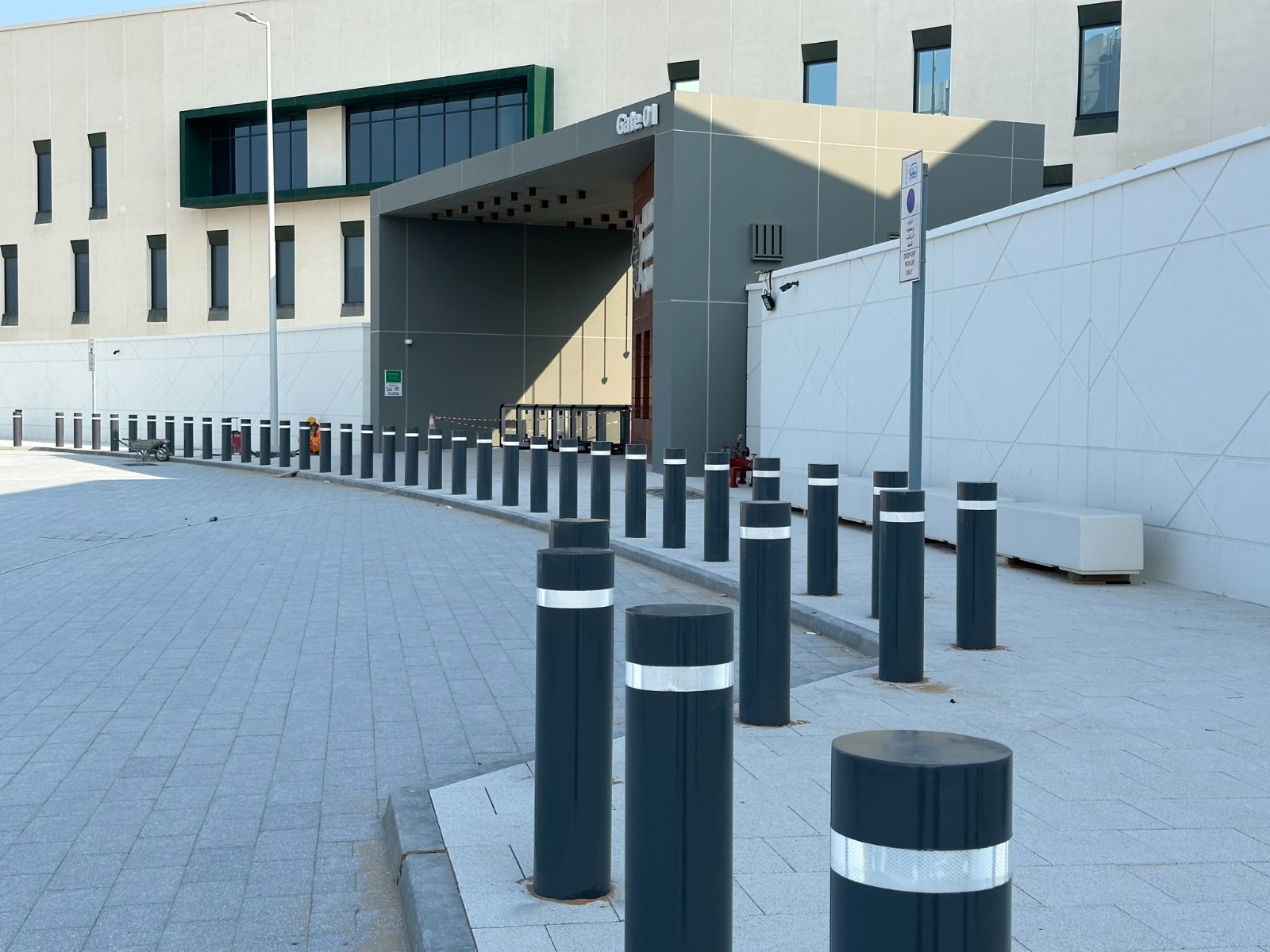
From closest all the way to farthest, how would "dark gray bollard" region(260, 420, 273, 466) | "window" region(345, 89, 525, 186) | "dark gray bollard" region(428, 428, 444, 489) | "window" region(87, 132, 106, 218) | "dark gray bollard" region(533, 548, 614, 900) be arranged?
"dark gray bollard" region(533, 548, 614, 900) → "dark gray bollard" region(428, 428, 444, 489) → "dark gray bollard" region(260, 420, 273, 466) → "window" region(345, 89, 525, 186) → "window" region(87, 132, 106, 218)

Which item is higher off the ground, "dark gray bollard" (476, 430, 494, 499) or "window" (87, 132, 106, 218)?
"window" (87, 132, 106, 218)

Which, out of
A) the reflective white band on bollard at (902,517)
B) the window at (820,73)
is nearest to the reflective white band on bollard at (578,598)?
the reflective white band on bollard at (902,517)

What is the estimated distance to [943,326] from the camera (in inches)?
640

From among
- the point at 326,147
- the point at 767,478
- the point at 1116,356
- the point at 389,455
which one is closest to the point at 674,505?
the point at 767,478

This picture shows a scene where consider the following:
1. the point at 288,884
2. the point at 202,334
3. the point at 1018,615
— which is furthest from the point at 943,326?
the point at 202,334

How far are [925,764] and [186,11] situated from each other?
48104 mm

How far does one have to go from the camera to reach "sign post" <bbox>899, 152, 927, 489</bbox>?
368 inches

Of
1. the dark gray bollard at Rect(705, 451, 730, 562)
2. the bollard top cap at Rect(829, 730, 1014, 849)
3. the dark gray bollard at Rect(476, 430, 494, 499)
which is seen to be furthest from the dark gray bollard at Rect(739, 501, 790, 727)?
the dark gray bollard at Rect(476, 430, 494, 499)

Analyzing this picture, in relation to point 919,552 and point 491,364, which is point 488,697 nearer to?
point 919,552

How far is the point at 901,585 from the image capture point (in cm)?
719

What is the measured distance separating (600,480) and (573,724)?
11.7 m

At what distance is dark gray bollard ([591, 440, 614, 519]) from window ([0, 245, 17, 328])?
40957 mm

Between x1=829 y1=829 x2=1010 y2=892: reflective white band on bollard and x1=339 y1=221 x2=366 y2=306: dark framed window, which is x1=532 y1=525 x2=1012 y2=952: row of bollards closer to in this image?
x1=829 y1=829 x2=1010 y2=892: reflective white band on bollard

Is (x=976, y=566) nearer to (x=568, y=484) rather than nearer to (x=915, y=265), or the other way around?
(x=915, y=265)
